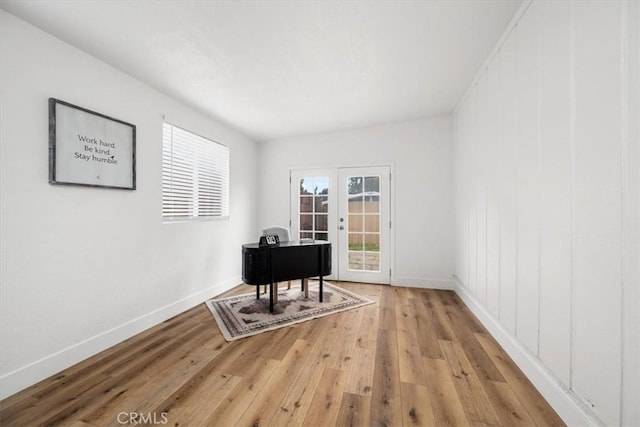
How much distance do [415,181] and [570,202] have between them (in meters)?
2.80

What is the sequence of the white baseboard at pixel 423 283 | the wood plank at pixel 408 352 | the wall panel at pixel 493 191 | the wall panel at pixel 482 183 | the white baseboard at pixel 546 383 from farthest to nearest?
the white baseboard at pixel 423 283
the wall panel at pixel 482 183
the wall panel at pixel 493 191
the wood plank at pixel 408 352
the white baseboard at pixel 546 383

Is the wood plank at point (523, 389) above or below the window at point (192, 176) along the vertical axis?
below

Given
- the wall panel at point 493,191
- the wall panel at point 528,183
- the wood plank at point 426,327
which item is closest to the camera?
the wall panel at point 528,183

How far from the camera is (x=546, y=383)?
159 centimetres

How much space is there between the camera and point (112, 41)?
6.73ft

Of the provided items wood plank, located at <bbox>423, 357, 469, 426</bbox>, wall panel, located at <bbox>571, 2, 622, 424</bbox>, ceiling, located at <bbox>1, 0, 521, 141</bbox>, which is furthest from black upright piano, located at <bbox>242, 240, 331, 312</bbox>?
wall panel, located at <bbox>571, 2, 622, 424</bbox>

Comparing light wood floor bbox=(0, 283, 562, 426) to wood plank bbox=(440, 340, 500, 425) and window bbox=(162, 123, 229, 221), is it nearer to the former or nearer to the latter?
wood plank bbox=(440, 340, 500, 425)

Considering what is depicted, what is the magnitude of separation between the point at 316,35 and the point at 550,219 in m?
2.10

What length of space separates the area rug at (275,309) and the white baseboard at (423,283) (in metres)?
0.94

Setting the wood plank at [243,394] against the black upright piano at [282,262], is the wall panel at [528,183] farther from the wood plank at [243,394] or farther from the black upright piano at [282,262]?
the black upright piano at [282,262]

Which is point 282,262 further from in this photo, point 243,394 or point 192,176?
point 192,176

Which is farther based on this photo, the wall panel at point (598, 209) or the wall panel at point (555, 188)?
the wall panel at point (555, 188)

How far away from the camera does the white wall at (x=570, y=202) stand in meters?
1.08

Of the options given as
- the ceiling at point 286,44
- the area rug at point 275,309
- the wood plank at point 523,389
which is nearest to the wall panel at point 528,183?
the wood plank at point 523,389
